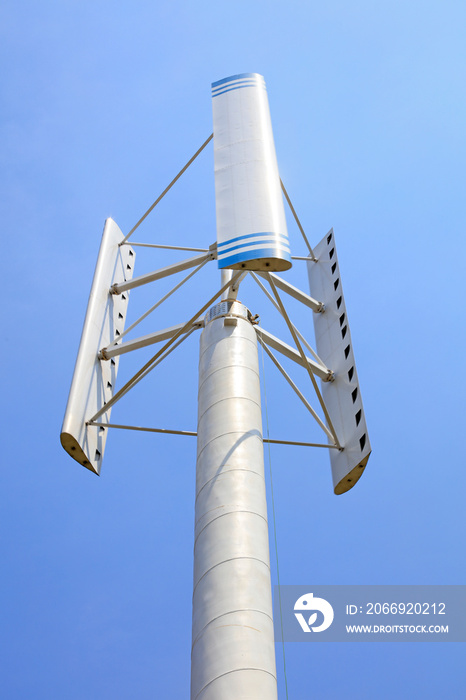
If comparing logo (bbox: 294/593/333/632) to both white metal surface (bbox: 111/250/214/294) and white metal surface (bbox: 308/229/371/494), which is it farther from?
white metal surface (bbox: 111/250/214/294)

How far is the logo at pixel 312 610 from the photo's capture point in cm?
1800

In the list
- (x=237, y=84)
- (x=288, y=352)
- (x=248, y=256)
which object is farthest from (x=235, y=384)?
(x=237, y=84)

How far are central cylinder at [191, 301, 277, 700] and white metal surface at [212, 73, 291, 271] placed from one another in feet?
9.26

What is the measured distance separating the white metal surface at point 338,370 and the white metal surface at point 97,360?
5.78 m

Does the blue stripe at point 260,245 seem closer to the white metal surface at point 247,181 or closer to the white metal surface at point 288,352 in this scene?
the white metal surface at point 247,181

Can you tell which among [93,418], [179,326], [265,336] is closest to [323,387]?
[265,336]

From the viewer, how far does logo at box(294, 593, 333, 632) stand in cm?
1800

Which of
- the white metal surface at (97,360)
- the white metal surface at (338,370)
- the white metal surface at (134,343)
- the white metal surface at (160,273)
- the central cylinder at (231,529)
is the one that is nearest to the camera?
the central cylinder at (231,529)

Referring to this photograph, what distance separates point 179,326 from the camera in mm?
19734

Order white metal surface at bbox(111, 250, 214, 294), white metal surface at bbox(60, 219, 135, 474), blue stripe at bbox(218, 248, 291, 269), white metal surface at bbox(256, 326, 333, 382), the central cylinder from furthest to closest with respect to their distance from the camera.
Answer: white metal surface at bbox(111, 250, 214, 294) → white metal surface at bbox(256, 326, 333, 382) → white metal surface at bbox(60, 219, 135, 474) → blue stripe at bbox(218, 248, 291, 269) → the central cylinder

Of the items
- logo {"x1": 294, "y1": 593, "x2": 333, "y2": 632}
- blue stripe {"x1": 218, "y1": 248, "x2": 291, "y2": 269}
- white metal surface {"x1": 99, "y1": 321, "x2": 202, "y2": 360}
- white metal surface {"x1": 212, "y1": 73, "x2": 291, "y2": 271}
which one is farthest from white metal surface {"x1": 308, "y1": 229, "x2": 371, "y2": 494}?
blue stripe {"x1": 218, "y1": 248, "x2": 291, "y2": 269}

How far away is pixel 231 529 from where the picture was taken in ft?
46.3

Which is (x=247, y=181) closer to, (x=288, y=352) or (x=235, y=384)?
(x=235, y=384)

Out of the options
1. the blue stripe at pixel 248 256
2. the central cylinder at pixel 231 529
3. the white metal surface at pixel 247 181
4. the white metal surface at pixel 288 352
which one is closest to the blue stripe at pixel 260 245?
the white metal surface at pixel 247 181
